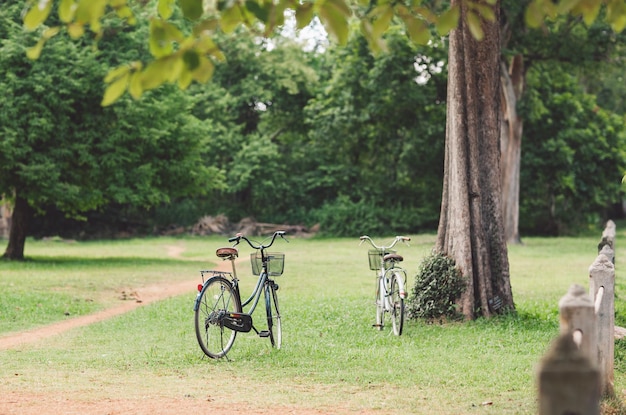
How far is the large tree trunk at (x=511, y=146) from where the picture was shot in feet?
114

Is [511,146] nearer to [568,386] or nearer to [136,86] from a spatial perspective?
[136,86]

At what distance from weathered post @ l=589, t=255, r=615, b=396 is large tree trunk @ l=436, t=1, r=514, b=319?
207 inches

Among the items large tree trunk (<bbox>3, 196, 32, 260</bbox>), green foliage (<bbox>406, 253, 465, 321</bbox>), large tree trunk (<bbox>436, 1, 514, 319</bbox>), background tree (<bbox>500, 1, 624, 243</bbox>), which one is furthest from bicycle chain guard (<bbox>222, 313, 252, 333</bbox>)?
background tree (<bbox>500, 1, 624, 243</bbox>)

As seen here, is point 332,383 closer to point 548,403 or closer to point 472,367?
point 472,367

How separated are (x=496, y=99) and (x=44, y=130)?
15.1 meters

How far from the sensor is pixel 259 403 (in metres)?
7.85

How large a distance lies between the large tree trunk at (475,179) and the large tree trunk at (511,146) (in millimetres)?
21756

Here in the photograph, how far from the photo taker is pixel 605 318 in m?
7.51

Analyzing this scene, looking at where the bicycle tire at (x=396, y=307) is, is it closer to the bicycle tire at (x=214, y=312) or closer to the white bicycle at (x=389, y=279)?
the white bicycle at (x=389, y=279)

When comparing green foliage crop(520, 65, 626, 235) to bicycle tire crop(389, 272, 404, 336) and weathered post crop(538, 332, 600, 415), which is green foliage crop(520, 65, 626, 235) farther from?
weathered post crop(538, 332, 600, 415)

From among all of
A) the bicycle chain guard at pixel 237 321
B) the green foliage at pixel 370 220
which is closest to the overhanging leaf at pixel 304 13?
the bicycle chain guard at pixel 237 321

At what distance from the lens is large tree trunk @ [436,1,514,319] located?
42.6 ft

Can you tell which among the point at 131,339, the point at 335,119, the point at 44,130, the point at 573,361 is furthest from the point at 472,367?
the point at 335,119

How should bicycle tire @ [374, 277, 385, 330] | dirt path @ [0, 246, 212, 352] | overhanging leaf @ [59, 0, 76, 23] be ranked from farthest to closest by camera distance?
dirt path @ [0, 246, 212, 352] < bicycle tire @ [374, 277, 385, 330] < overhanging leaf @ [59, 0, 76, 23]
